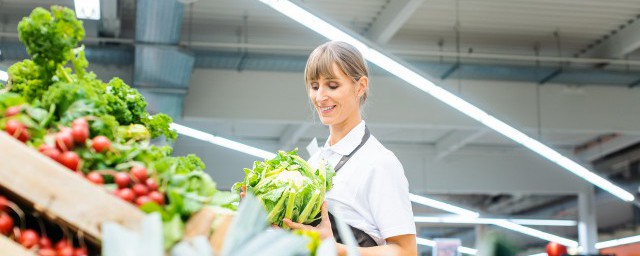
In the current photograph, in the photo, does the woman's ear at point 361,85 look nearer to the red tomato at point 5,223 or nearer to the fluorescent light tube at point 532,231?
the red tomato at point 5,223

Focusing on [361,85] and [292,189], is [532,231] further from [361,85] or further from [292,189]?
[292,189]

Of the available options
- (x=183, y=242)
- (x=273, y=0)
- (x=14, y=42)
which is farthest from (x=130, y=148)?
(x=14, y=42)

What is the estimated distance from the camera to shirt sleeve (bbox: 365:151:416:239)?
7.13 feet

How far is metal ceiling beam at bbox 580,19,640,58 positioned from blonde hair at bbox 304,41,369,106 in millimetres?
8758

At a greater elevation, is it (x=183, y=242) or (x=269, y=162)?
(x=269, y=162)

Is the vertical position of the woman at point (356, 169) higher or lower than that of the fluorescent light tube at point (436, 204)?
higher

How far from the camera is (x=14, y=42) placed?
32.9 feet

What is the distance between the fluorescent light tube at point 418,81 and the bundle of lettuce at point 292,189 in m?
3.29

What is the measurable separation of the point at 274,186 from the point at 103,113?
688 millimetres

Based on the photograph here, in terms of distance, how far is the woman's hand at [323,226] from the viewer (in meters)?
2.06

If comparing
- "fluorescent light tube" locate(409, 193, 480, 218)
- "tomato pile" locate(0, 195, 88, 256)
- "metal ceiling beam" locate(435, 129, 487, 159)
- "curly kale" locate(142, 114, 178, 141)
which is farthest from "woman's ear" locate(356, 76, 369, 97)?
"fluorescent light tube" locate(409, 193, 480, 218)

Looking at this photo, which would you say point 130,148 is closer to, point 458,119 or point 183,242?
point 183,242

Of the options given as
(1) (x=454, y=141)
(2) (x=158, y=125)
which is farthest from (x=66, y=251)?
(1) (x=454, y=141)

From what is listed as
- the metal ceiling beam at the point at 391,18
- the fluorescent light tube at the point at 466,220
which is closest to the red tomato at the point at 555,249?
the metal ceiling beam at the point at 391,18
